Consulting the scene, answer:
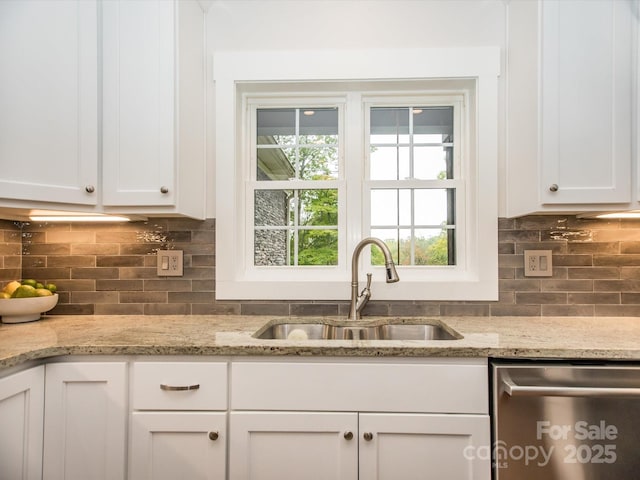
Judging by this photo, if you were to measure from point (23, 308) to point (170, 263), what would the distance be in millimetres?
624

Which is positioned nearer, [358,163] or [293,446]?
[293,446]

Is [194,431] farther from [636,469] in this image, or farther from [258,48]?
[258,48]

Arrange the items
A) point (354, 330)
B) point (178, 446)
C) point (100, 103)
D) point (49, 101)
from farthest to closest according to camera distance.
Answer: point (354, 330)
point (100, 103)
point (49, 101)
point (178, 446)

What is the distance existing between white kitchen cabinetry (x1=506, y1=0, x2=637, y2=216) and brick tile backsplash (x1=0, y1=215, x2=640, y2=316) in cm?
31

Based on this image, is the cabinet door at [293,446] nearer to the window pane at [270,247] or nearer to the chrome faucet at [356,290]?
the chrome faucet at [356,290]

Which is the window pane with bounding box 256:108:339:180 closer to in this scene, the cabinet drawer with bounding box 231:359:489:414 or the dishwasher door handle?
the cabinet drawer with bounding box 231:359:489:414

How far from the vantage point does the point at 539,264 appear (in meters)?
1.77

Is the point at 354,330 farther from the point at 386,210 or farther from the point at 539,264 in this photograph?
the point at 539,264

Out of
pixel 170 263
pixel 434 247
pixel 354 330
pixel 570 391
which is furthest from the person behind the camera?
pixel 434 247

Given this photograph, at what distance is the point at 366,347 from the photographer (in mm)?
1235

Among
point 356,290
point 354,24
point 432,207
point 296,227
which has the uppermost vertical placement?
point 354,24

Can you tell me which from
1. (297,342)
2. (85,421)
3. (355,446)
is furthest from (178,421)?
(355,446)

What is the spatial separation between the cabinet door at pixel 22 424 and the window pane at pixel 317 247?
3.92 ft

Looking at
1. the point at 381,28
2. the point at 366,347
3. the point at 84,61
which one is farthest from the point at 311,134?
the point at 366,347
